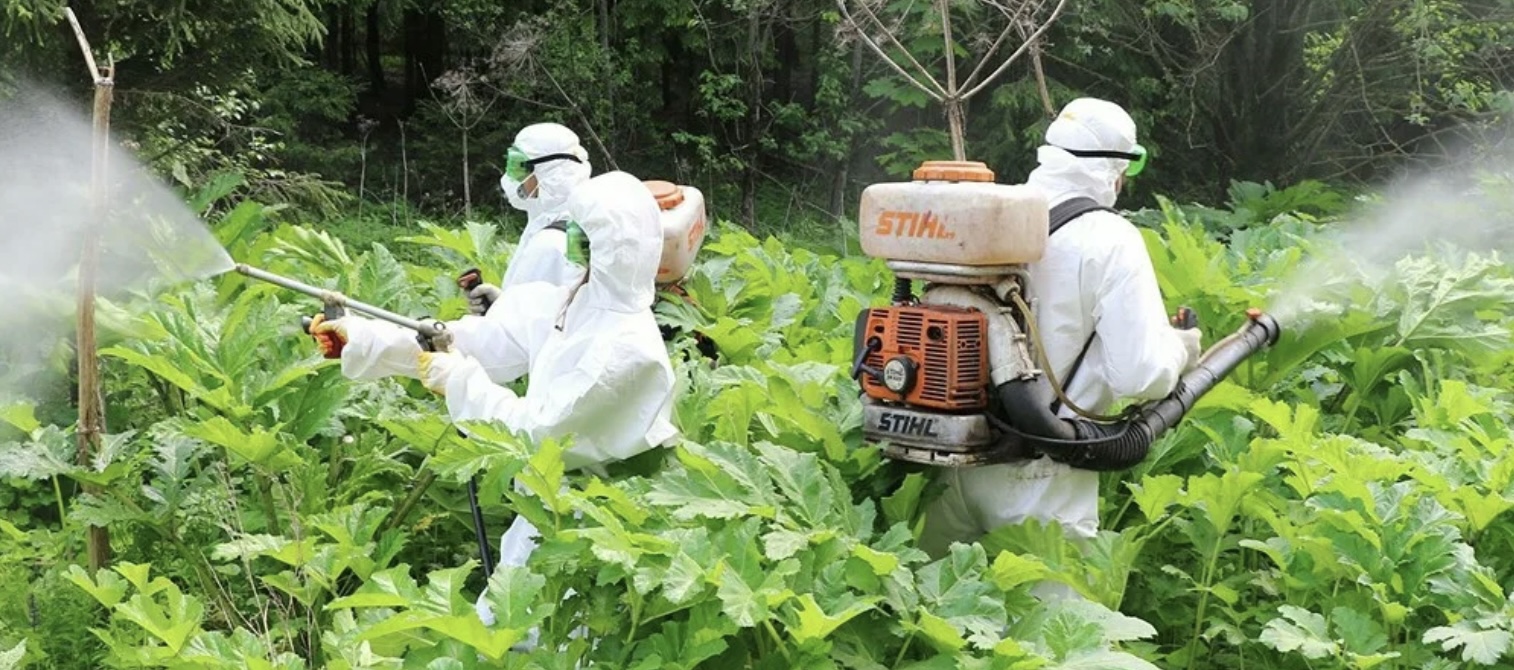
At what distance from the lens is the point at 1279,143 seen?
1666 cm

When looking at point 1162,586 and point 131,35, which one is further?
→ point 131,35

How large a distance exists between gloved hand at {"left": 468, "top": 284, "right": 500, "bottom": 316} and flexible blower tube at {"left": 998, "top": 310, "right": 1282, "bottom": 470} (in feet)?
8.86

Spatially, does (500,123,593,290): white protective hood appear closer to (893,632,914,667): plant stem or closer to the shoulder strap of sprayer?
the shoulder strap of sprayer

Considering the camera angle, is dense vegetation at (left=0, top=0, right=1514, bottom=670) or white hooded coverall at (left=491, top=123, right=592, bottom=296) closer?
dense vegetation at (left=0, top=0, right=1514, bottom=670)

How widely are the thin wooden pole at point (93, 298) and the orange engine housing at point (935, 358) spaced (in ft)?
8.93

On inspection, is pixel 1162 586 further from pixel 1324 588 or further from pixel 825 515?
pixel 825 515

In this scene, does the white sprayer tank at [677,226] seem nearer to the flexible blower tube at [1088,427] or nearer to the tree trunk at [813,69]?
the flexible blower tube at [1088,427]

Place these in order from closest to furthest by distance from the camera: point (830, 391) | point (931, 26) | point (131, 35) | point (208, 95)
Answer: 1. point (830, 391)
2. point (131, 35)
3. point (208, 95)
4. point (931, 26)

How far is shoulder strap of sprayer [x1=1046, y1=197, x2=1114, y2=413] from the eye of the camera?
4746 mm

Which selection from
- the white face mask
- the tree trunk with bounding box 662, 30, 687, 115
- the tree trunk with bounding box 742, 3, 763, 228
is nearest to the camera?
the white face mask

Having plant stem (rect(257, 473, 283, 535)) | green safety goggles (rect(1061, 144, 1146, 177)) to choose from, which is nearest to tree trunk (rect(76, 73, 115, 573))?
plant stem (rect(257, 473, 283, 535))

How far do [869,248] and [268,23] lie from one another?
603 centimetres

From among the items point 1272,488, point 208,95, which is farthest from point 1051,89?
point 1272,488

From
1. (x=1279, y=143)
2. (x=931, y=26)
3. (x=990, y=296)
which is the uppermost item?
(x=990, y=296)
